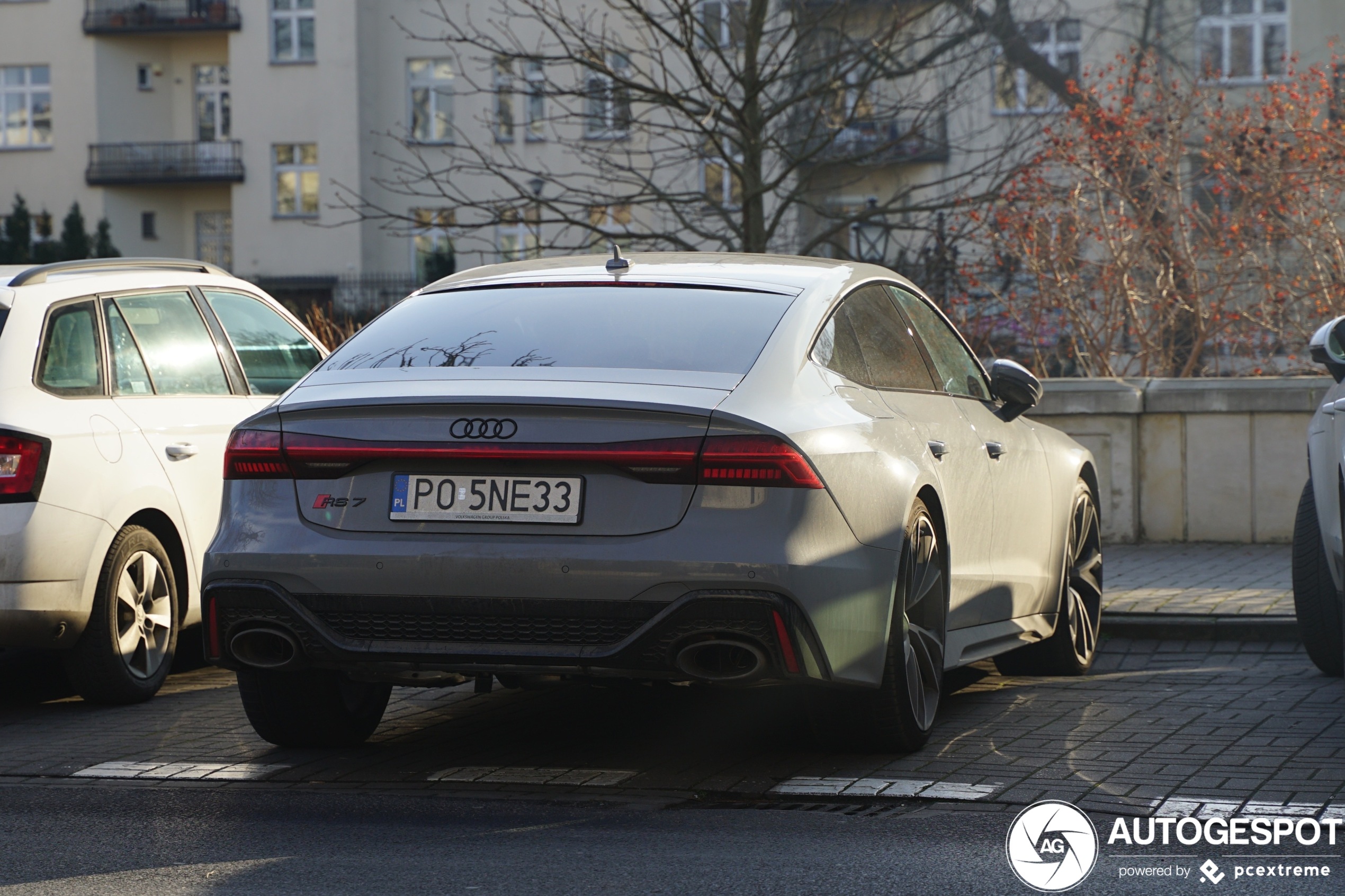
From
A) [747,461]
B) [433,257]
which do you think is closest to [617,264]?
[747,461]

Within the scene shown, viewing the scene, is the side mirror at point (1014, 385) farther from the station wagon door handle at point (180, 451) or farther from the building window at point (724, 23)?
the building window at point (724, 23)

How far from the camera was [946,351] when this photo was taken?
6742 mm

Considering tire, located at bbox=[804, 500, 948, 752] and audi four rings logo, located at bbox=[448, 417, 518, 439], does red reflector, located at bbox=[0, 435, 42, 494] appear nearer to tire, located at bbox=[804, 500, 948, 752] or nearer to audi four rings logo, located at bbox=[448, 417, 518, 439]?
audi four rings logo, located at bbox=[448, 417, 518, 439]

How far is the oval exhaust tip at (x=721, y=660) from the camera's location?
4.91m

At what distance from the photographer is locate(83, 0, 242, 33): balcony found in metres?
52.4

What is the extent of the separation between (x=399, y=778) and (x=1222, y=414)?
290 inches

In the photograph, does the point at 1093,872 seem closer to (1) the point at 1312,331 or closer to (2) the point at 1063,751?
(2) the point at 1063,751

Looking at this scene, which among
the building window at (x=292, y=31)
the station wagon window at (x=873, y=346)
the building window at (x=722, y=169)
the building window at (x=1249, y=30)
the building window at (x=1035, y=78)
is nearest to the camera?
the station wagon window at (x=873, y=346)

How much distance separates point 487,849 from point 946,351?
294 centimetres

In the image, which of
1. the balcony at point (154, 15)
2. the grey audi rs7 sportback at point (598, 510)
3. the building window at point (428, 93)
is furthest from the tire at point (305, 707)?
the balcony at point (154, 15)

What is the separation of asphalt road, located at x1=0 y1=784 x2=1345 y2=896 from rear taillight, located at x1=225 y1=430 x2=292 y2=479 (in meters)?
0.90

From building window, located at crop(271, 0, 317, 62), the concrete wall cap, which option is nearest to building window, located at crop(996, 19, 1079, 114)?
the concrete wall cap

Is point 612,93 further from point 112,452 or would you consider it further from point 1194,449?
point 112,452

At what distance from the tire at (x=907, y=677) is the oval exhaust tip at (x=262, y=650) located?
4.86 feet
